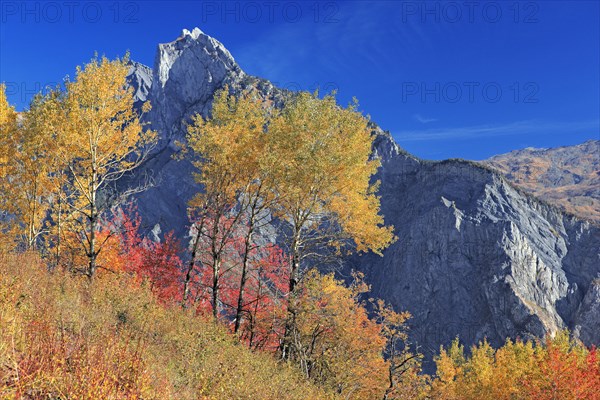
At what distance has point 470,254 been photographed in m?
95.6

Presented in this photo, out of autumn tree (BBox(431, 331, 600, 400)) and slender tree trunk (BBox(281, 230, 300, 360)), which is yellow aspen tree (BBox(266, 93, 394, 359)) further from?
autumn tree (BBox(431, 331, 600, 400))

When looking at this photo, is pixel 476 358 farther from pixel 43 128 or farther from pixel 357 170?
pixel 43 128

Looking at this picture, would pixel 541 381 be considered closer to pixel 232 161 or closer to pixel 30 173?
pixel 232 161

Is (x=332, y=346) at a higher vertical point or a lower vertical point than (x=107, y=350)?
lower

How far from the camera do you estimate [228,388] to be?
289 inches

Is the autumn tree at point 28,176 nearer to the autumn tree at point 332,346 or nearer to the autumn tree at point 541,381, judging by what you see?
the autumn tree at point 332,346

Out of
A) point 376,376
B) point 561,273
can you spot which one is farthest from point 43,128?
point 561,273

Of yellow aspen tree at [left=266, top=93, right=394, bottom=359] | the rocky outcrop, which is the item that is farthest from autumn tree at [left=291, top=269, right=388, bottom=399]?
the rocky outcrop

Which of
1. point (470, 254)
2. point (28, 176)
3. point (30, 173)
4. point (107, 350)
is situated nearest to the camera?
point (107, 350)

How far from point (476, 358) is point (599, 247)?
83.5 m

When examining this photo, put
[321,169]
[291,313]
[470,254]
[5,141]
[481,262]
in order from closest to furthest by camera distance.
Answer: [321,169] < [291,313] < [5,141] < [481,262] < [470,254]

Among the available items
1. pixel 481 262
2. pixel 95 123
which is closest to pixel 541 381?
pixel 95 123

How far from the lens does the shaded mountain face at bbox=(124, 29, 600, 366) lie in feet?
285

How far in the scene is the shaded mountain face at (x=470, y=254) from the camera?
86.9 meters
